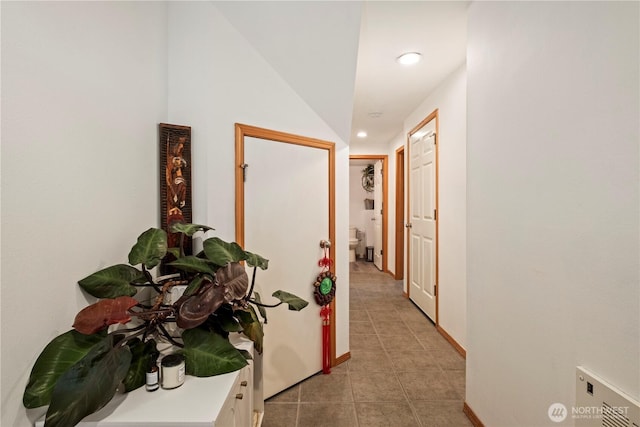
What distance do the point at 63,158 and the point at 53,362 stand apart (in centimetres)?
61

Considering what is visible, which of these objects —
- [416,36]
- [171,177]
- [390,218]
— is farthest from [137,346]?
[390,218]

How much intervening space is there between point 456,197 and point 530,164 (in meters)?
1.45

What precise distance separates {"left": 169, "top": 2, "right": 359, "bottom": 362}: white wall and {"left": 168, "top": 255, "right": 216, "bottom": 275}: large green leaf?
0.40 meters

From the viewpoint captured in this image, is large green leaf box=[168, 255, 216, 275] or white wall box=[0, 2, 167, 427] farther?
large green leaf box=[168, 255, 216, 275]

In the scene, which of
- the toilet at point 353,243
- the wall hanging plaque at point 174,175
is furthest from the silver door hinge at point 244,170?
the toilet at point 353,243

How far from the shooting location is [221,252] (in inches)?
49.9

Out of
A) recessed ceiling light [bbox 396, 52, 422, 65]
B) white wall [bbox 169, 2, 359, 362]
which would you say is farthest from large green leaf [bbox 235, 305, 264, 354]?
recessed ceiling light [bbox 396, 52, 422, 65]

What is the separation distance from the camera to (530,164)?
4.21 ft

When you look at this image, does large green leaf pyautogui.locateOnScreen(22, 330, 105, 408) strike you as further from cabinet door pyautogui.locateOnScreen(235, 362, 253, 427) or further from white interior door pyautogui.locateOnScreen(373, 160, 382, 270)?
white interior door pyautogui.locateOnScreen(373, 160, 382, 270)

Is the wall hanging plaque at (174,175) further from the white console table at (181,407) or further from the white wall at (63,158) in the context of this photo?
the white console table at (181,407)

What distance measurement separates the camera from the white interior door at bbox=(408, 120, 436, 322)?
3.27 meters

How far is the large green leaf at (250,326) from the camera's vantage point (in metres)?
1.27

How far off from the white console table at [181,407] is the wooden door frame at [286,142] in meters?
0.85

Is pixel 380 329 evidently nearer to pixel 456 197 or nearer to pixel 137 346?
pixel 456 197
